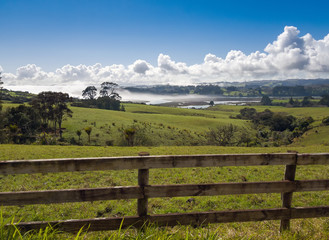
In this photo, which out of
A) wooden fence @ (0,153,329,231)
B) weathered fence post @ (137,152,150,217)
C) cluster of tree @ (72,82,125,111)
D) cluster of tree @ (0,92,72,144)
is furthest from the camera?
cluster of tree @ (72,82,125,111)

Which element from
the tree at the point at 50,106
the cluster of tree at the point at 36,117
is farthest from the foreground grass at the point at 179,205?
the tree at the point at 50,106

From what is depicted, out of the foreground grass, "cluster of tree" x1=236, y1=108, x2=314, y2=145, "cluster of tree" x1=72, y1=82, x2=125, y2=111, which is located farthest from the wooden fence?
"cluster of tree" x1=72, y1=82, x2=125, y2=111

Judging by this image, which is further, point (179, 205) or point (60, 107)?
point (60, 107)

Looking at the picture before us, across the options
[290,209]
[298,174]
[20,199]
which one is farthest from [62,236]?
[298,174]

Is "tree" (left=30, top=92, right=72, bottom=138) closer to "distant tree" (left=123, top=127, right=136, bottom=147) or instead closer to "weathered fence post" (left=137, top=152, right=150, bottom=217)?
"distant tree" (left=123, top=127, right=136, bottom=147)

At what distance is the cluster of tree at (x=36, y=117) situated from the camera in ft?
171

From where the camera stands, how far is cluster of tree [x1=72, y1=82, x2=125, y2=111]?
118550mm

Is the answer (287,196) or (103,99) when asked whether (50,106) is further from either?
(287,196)

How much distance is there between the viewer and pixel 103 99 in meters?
123

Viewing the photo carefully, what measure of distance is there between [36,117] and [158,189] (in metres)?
63.6

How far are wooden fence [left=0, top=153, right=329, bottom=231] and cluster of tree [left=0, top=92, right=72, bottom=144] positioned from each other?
5141 cm

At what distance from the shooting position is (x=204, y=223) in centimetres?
535

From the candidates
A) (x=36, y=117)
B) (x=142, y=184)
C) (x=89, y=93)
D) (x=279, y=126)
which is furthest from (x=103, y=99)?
(x=142, y=184)

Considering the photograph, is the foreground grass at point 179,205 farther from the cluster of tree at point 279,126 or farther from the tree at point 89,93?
the tree at point 89,93
